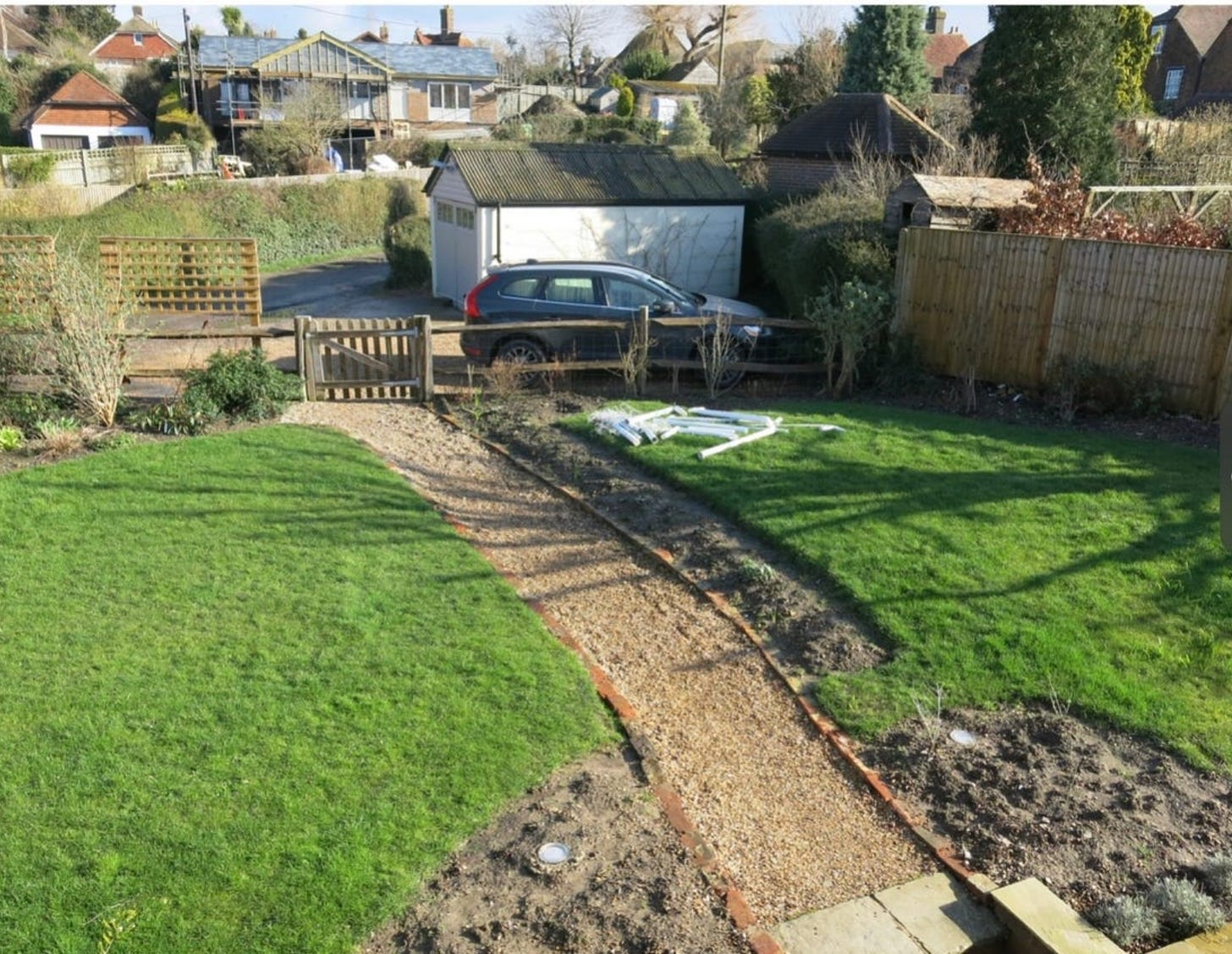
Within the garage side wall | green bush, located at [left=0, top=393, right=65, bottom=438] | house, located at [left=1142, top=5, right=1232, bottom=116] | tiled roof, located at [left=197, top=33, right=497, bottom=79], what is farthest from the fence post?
tiled roof, located at [left=197, top=33, right=497, bottom=79]

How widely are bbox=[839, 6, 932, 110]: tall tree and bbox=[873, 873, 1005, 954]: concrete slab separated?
85.7 feet

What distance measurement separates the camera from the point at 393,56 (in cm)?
5594

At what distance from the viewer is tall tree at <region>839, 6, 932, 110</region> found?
2719 cm

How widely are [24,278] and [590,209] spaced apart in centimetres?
1125

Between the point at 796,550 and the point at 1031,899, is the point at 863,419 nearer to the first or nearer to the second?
the point at 796,550

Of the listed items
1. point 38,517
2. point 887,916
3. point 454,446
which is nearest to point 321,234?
point 454,446

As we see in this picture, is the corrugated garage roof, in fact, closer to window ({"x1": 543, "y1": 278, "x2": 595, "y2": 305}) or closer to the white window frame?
window ({"x1": 543, "y1": 278, "x2": 595, "y2": 305})

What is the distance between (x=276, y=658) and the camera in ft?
19.6

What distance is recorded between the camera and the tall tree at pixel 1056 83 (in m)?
17.6

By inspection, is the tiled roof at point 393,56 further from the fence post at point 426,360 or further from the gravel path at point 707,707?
the gravel path at point 707,707

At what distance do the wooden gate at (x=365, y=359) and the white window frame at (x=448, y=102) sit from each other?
4879cm

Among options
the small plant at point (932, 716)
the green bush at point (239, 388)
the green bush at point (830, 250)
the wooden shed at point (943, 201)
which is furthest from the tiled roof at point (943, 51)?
the small plant at point (932, 716)

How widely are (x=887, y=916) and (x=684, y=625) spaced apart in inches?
114

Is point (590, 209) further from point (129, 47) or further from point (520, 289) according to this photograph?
point (129, 47)
